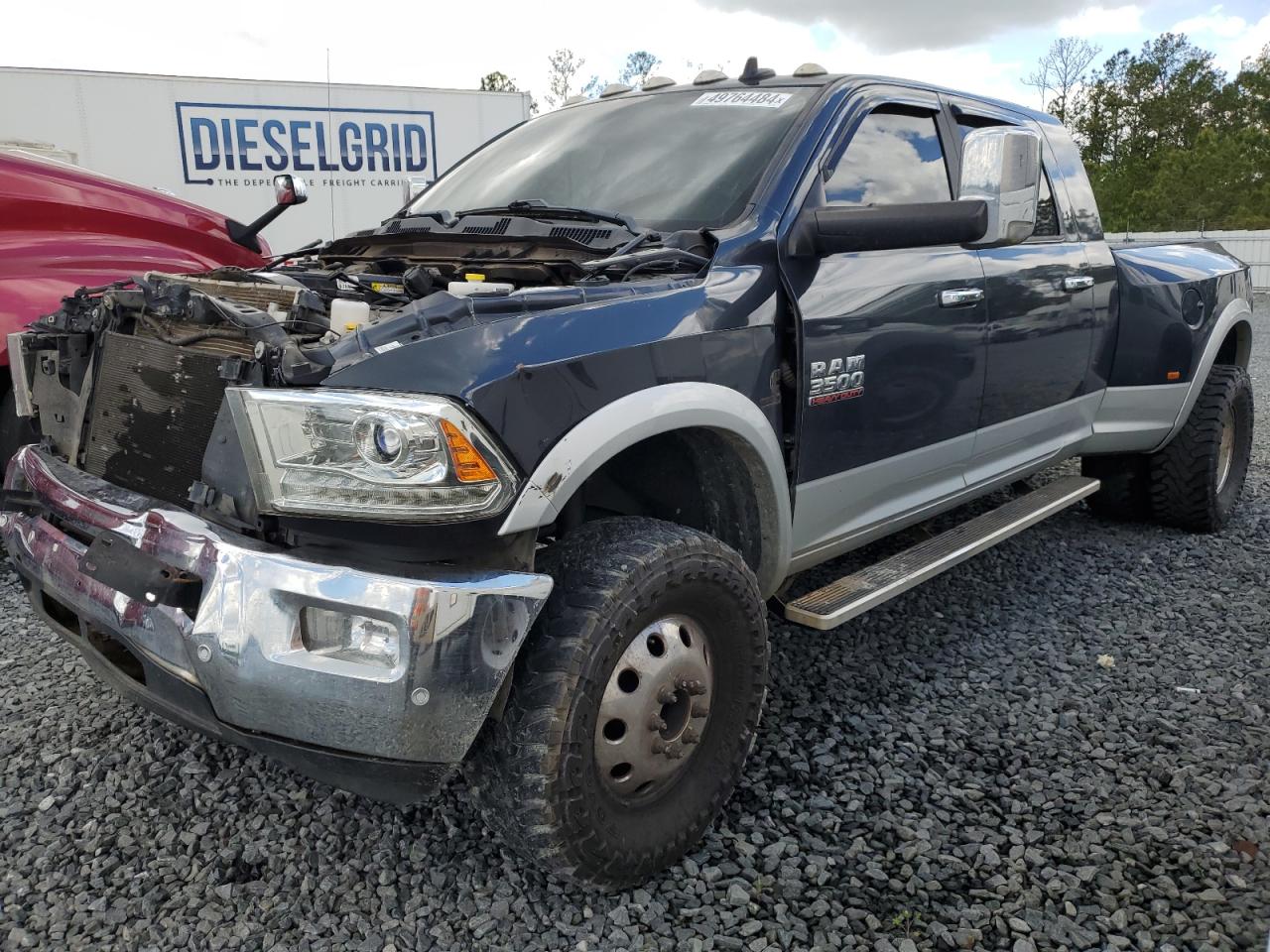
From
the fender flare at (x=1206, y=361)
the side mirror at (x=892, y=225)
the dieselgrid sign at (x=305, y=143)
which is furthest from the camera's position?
the dieselgrid sign at (x=305, y=143)

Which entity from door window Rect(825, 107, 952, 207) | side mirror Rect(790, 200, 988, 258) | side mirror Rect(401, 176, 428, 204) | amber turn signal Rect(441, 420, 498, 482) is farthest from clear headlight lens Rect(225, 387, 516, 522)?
side mirror Rect(401, 176, 428, 204)

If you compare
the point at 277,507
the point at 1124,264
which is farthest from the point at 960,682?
the point at 277,507

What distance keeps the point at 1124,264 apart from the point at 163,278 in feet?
11.8

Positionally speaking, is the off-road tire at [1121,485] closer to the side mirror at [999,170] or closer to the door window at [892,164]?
the door window at [892,164]

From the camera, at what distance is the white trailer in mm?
9648

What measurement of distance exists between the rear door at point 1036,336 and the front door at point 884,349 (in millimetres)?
119

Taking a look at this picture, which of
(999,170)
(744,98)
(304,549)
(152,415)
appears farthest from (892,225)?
(152,415)

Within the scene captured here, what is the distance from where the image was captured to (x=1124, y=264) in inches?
159

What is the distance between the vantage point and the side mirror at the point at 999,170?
8.27 ft

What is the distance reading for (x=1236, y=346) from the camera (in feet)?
16.0

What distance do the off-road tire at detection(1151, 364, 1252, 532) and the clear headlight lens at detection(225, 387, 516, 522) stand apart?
3880 millimetres

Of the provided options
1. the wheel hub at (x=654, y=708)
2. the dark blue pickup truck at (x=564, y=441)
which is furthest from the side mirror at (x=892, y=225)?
the wheel hub at (x=654, y=708)

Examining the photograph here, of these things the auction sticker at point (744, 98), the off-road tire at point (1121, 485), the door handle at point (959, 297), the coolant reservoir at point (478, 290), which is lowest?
the off-road tire at point (1121, 485)

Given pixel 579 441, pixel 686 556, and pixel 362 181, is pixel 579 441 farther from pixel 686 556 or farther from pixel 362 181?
pixel 362 181
